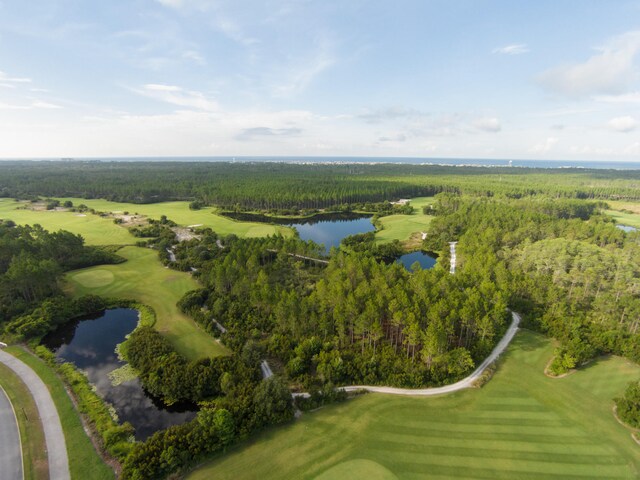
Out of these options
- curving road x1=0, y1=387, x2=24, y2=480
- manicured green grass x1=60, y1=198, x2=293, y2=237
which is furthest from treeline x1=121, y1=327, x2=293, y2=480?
manicured green grass x1=60, y1=198, x2=293, y2=237

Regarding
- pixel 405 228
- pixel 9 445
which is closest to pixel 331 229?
pixel 405 228

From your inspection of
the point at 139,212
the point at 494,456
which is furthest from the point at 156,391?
the point at 139,212

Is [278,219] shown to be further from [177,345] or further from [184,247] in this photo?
[177,345]

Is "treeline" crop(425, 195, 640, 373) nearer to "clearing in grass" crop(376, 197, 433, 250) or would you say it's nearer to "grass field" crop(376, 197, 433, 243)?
"clearing in grass" crop(376, 197, 433, 250)

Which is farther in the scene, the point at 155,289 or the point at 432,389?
the point at 155,289

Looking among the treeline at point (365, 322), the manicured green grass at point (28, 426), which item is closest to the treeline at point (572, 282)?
the treeline at point (365, 322)

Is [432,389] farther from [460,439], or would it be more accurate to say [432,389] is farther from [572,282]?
[572,282]

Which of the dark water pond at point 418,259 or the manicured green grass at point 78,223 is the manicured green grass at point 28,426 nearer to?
the manicured green grass at point 78,223
